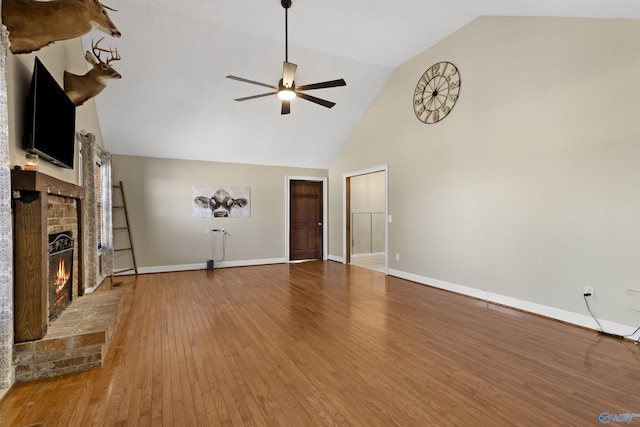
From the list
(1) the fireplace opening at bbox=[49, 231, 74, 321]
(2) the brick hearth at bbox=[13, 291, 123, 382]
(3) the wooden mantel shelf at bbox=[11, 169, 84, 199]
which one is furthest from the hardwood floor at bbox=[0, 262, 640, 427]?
(3) the wooden mantel shelf at bbox=[11, 169, 84, 199]

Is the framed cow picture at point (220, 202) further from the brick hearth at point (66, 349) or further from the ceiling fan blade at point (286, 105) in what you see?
the brick hearth at point (66, 349)

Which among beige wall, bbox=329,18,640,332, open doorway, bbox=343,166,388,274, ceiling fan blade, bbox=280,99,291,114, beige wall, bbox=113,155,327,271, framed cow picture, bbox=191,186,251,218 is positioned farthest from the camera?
open doorway, bbox=343,166,388,274

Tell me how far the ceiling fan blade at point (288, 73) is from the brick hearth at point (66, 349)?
3069mm

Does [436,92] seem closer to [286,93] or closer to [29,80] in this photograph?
[286,93]

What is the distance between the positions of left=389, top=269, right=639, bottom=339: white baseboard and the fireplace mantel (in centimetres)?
476

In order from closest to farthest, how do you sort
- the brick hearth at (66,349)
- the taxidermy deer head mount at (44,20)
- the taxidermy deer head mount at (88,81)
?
the taxidermy deer head mount at (44,20), the brick hearth at (66,349), the taxidermy deer head mount at (88,81)

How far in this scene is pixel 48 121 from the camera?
2.66m

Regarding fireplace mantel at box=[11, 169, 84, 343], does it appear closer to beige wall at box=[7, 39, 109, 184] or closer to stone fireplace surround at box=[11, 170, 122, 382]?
stone fireplace surround at box=[11, 170, 122, 382]

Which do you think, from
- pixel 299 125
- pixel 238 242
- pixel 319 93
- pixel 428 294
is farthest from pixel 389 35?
pixel 238 242

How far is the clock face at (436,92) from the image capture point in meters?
4.61

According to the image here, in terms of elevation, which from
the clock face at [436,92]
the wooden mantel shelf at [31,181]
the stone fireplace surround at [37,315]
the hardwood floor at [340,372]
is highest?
the clock face at [436,92]

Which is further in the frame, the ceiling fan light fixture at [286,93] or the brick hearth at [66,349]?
the ceiling fan light fixture at [286,93]

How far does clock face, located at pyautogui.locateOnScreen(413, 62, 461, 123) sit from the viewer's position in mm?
4613

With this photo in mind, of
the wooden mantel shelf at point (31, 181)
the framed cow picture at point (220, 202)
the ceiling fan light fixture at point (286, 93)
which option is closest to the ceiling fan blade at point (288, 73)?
the ceiling fan light fixture at point (286, 93)
